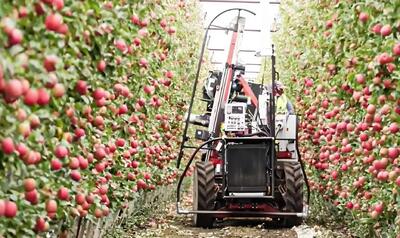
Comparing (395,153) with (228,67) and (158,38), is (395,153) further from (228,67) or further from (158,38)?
(228,67)

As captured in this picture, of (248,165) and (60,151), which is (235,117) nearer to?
(248,165)

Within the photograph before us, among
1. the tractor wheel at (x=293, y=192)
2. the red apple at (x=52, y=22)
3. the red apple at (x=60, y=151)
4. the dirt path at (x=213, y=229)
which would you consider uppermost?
the red apple at (x=52, y=22)

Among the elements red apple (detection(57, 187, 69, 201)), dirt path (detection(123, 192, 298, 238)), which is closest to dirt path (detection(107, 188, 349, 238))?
dirt path (detection(123, 192, 298, 238))

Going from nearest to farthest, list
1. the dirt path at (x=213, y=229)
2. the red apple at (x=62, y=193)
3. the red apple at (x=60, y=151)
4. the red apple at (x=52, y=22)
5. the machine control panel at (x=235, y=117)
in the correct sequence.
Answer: the red apple at (x=52, y=22) < the red apple at (x=60, y=151) < the red apple at (x=62, y=193) < the dirt path at (x=213, y=229) < the machine control panel at (x=235, y=117)

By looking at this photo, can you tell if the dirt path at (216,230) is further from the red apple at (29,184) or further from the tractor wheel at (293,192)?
the red apple at (29,184)

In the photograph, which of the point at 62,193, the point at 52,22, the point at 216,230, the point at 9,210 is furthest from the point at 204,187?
the point at 52,22

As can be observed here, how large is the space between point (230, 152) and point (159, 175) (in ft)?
3.31

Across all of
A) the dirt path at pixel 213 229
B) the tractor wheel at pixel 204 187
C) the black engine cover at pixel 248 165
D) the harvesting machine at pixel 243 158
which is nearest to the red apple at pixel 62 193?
the dirt path at pixel 213 229

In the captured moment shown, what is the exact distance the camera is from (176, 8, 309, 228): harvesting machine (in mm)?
7934

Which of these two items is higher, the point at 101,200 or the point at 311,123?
the point at 311,123

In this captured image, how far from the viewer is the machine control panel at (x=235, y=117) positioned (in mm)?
8258

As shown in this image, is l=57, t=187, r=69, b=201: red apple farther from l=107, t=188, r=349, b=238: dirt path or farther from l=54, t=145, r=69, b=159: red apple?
l=107, t=188, r=349, b=238: dirt path

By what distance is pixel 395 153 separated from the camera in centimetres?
394

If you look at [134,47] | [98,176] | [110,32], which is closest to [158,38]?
[134,47]
